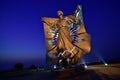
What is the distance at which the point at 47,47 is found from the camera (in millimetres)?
30453

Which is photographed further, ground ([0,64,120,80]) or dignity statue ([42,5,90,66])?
dignity statue ([42,5,90,66])

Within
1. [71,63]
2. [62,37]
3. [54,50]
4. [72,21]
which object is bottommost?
[71,63]

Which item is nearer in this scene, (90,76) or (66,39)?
(90,76)

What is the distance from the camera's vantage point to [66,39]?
95.3ft

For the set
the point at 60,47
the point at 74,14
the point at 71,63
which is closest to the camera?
the point at 71,63

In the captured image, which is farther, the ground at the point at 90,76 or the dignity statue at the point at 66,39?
the dignity statue at the point at 66,39

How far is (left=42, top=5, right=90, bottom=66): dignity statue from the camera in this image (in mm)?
28073

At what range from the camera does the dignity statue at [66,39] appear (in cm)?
2807

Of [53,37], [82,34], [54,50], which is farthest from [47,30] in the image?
[82,34]

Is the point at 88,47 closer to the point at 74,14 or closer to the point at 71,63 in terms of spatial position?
the point at 71,63

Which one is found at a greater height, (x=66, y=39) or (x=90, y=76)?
(x=66, y=39)

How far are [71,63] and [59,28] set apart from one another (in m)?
6.02

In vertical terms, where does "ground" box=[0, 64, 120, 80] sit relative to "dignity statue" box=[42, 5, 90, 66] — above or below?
below

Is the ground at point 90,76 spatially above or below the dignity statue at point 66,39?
below
